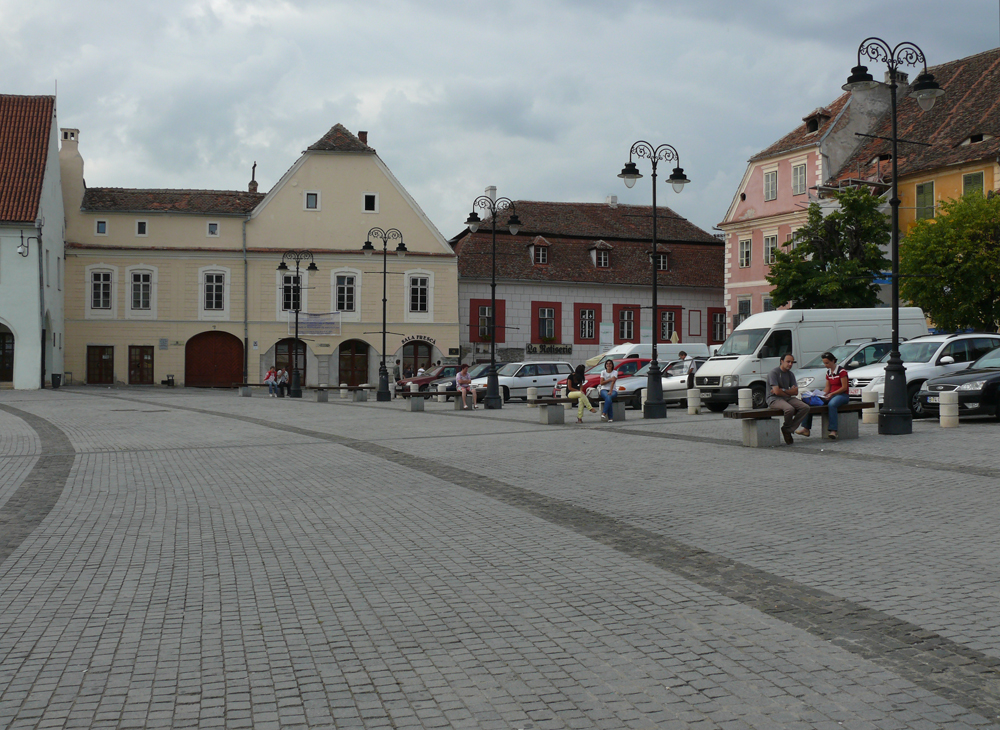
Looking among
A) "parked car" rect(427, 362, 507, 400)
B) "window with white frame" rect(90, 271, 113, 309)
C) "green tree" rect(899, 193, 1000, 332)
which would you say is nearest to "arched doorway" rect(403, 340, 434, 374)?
"parked car" rect(427, 362, 507, 400)

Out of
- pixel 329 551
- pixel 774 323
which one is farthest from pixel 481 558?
pixel 774 323

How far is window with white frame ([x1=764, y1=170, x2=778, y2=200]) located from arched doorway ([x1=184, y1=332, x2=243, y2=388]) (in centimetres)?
2958

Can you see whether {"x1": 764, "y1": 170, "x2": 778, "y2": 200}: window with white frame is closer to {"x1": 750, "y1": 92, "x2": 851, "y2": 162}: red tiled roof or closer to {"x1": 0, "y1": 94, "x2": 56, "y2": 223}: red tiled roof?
{"x1": 750, "y1": 92, "x2": 851, "y2": 162}: red tiled roof

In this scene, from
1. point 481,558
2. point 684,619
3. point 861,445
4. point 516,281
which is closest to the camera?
point 684,619

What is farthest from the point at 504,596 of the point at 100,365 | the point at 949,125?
the point at 100,365

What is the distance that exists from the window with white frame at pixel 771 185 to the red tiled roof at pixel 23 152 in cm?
3637

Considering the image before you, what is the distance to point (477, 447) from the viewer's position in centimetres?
1627

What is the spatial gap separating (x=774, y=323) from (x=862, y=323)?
3.44 m

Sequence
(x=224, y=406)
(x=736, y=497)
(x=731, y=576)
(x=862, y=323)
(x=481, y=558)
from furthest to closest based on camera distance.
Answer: (x=224, y=406) < (x=862, y=323) < (x=736, y=497) < (x=481, y=558) < (x=731, y=576)

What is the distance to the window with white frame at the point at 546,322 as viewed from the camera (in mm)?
59312

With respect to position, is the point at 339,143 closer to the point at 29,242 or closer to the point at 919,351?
the point at 29,242

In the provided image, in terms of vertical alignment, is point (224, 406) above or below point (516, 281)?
below

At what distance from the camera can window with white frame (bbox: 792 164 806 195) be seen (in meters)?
51.1

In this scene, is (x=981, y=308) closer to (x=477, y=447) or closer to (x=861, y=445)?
(x=861, y=445)
